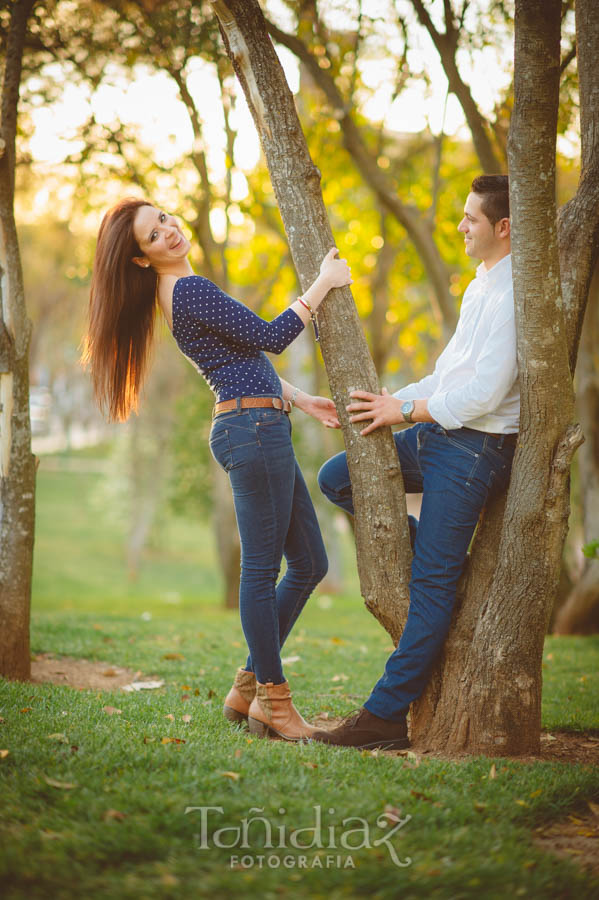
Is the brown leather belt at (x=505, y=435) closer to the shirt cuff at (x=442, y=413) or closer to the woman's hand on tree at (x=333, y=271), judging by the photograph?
the shirt cuff at (x=442, y=413)

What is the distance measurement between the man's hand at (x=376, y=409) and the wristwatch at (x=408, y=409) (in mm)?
19

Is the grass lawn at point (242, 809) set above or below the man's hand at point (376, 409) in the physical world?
below

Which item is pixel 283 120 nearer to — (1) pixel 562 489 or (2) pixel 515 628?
(1) pixel 562 489

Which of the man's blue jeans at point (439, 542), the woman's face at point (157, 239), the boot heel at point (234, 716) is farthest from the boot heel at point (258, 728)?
the woman's face at point (157, 239)

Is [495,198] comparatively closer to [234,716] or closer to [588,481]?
[234,716]

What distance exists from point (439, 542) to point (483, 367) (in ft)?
2.64

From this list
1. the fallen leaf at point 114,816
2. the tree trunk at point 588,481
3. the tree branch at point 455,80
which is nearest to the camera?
the fallen leaf at point 114,816

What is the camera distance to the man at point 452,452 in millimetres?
3434

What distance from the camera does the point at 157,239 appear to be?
11.7 ft

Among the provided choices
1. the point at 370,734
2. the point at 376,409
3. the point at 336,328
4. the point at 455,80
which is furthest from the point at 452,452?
the point at 455,80

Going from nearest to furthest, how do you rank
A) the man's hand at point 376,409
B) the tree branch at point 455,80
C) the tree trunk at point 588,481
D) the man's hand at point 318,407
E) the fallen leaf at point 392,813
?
the fallen leaf at point 392,813 → the man's hand at point 376,409 → the man's hand at point 318,407 → the tree branch at point 455,80 → the tree trunk at point 588,481

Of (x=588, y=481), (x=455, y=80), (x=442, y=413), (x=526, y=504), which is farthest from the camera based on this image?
(x=588, y=481)

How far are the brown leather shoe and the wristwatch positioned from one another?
1.36 meters

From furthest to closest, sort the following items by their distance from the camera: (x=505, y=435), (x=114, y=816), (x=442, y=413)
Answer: (x=505, y=435) → (x=442, y=413) → (x=114, y=816)
